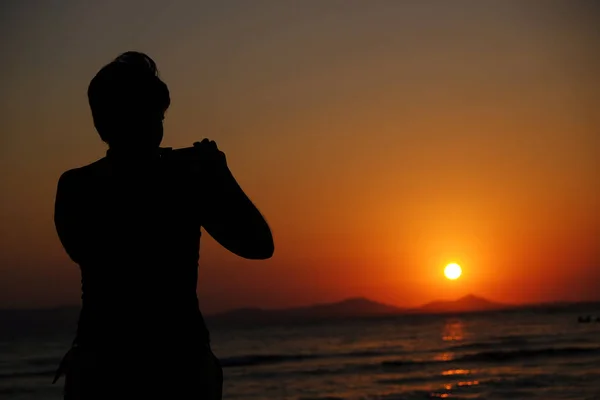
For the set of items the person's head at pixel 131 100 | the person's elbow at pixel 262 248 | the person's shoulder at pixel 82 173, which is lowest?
the person's elbow at pixel 262 248

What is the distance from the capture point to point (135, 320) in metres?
1.53

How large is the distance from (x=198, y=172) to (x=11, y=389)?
20.4 metres

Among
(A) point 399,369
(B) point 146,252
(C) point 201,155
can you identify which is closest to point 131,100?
(C) point 201,155

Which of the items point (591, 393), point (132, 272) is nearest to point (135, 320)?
point (132, 272)

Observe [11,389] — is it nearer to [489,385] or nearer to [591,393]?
[489,385]

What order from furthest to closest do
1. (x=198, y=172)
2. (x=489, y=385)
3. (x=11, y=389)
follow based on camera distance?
1. (x=11, y=389)
2. (x=489, y=385)
3. (x=198, y=172)

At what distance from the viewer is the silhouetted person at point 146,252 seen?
1528mm

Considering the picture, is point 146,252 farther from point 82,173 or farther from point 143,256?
point 82,173

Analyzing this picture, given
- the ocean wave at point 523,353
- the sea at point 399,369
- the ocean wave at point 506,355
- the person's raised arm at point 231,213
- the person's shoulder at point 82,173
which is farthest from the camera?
the ocean wave at point 523,353

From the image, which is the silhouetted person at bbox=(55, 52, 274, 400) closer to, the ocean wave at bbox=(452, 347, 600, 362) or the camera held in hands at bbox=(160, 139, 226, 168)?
the camera held in hands at bbox=(160, 139, 226, 168)

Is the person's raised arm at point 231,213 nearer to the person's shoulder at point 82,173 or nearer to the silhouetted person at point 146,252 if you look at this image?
the silhouetted person at point 146,252

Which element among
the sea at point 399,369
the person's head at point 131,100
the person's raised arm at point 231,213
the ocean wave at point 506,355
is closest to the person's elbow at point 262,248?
the person's raised arm at point 231,213

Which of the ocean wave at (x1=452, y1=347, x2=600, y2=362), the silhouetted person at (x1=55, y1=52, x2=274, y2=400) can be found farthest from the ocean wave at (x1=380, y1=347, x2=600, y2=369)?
the silhouetted person at (x1=55, y1=52, x2=274, y2=400)

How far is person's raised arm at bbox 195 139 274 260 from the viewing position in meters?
1.49
